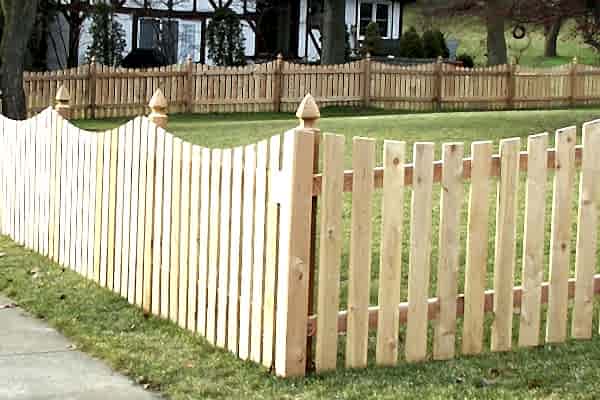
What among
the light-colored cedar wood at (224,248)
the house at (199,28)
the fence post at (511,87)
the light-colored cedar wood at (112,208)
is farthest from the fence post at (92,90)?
the light-colored cedar wood at (224,248)

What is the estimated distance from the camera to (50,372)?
295 inches

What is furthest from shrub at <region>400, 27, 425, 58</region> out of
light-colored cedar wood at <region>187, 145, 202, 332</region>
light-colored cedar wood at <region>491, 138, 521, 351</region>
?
light-colored cedar wood at <region>491, 138, 521, 351</region>

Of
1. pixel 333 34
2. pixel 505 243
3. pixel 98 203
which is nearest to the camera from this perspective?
pixel 505 243

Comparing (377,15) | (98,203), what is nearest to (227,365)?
(98,203)

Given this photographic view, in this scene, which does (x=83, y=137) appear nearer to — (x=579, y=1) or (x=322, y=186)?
(x=322, y=186)

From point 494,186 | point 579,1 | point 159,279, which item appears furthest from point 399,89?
point 159,279

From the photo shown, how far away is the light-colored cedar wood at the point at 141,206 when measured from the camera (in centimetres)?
905

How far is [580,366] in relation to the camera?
7445 mm

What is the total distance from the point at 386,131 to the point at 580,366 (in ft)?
45.2

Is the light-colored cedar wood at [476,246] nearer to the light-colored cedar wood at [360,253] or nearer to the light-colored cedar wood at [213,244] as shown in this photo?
the light-colored cedar wood at [360,253]

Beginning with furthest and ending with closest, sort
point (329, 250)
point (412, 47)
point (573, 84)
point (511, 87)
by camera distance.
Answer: point (412, 47) → point (573, 84) → point (511, 87) → point (329, 250)

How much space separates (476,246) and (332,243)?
975mm

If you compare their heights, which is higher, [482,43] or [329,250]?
[482,43]

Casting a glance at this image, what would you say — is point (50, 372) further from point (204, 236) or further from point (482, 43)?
point (482, 43)
